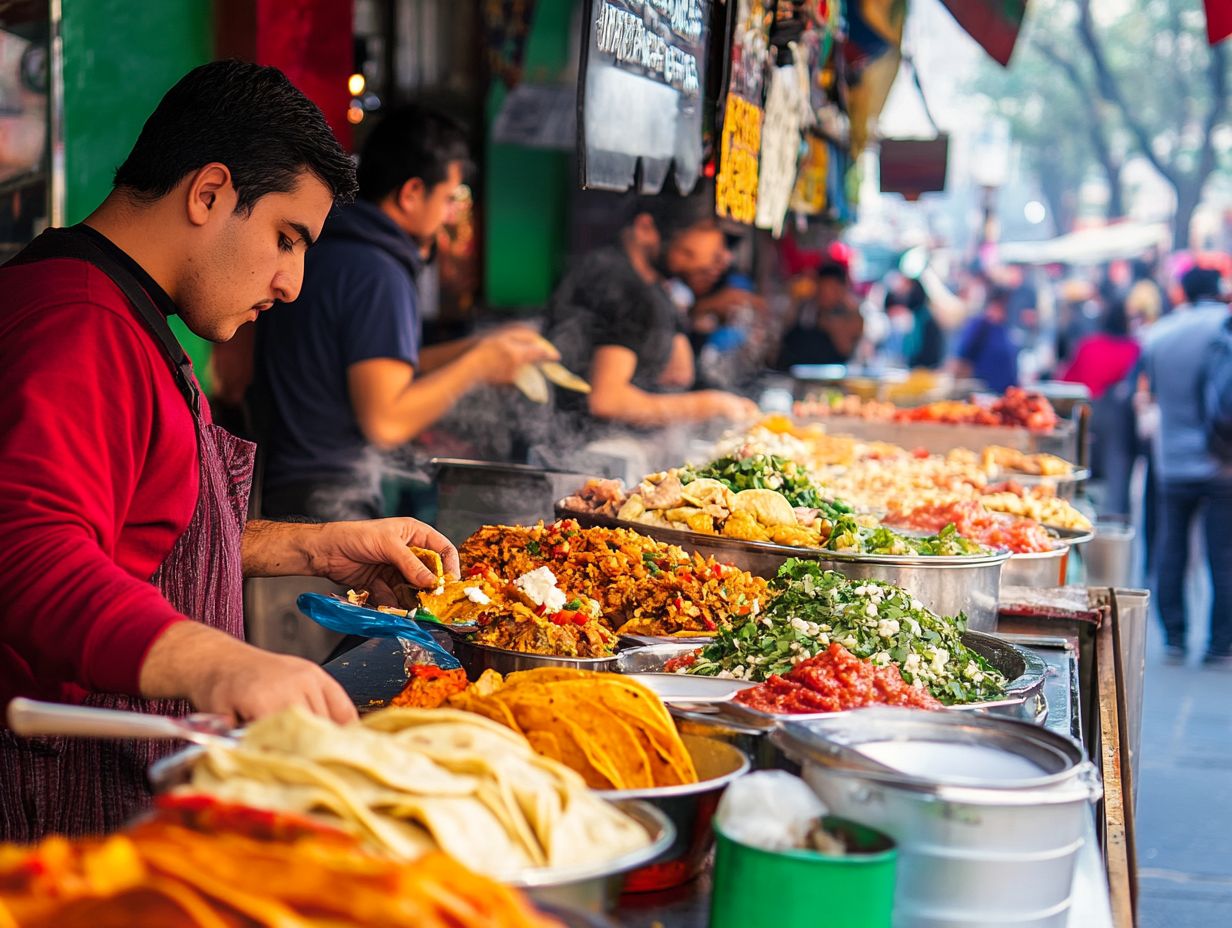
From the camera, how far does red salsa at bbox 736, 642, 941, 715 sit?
2238mm

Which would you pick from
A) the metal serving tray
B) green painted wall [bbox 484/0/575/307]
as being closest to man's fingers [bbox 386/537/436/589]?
the metal serving tray

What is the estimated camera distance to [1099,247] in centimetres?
2603

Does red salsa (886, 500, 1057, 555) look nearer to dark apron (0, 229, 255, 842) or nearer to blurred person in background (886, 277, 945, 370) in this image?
dark apron (0, 229, 255, 842)

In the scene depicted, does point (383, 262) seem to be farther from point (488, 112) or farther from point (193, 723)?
point (488, 112)

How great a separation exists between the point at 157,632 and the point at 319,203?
97 cm

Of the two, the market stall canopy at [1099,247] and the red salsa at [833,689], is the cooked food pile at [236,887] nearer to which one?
the red salsa at [833,689]

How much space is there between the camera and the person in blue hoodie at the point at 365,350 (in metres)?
4.78

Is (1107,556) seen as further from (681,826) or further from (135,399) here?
(135,399)

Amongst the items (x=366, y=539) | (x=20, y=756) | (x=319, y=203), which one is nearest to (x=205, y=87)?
(x=319, y=203)

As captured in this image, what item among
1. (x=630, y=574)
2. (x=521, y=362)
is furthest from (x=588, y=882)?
(x=521, y=362)

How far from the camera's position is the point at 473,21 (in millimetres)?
9562

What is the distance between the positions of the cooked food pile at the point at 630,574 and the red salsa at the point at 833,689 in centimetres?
62

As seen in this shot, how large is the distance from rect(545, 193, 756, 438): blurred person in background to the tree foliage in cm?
2471

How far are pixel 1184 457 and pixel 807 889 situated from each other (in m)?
8.91
